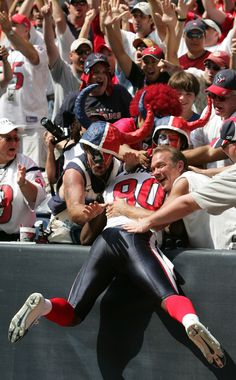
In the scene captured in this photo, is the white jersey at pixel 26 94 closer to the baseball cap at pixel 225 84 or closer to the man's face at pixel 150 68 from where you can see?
the man's face at pixel 150 68

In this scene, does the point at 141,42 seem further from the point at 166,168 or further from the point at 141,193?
the point at 166,168

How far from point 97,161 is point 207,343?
74.9 inches

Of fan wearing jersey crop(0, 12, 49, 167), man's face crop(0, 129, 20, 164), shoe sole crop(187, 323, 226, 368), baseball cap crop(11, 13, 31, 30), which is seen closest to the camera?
shoe sole crop(187, 323, 226, 368)

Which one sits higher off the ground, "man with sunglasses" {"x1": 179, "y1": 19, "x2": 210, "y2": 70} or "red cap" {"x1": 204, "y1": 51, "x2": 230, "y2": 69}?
"red cap" {"x1": 204, "y1": 51, "x2": 230, "y2": 69}

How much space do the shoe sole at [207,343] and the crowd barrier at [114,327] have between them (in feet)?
0.99

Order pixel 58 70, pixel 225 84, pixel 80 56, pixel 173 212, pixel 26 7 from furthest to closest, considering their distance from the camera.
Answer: pixel 26 7 < pixel 58 70 < pixel 80 56 < pixel 225 84 < pixel 173 212

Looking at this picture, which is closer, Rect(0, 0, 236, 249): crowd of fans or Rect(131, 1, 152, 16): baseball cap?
Rect(0, 0, 236, 249): crowd of fans

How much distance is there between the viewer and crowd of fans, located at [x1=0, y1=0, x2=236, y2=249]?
6.98m

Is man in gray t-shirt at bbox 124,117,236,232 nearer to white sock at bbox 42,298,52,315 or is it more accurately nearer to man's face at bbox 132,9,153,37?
white sock at bbox 42,298,52,315

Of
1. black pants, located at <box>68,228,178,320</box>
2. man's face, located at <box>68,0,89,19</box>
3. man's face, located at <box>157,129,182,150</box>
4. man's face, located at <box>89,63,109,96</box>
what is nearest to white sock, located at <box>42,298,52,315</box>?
black pants, located at <box>68,228,178,320</box>

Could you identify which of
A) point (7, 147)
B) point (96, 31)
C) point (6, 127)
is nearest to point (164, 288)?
point (7, 147)

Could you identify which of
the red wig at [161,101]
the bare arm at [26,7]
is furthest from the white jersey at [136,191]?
the bare arm at [26,7]

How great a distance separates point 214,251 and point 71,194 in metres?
1.31

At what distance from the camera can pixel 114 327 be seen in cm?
691
